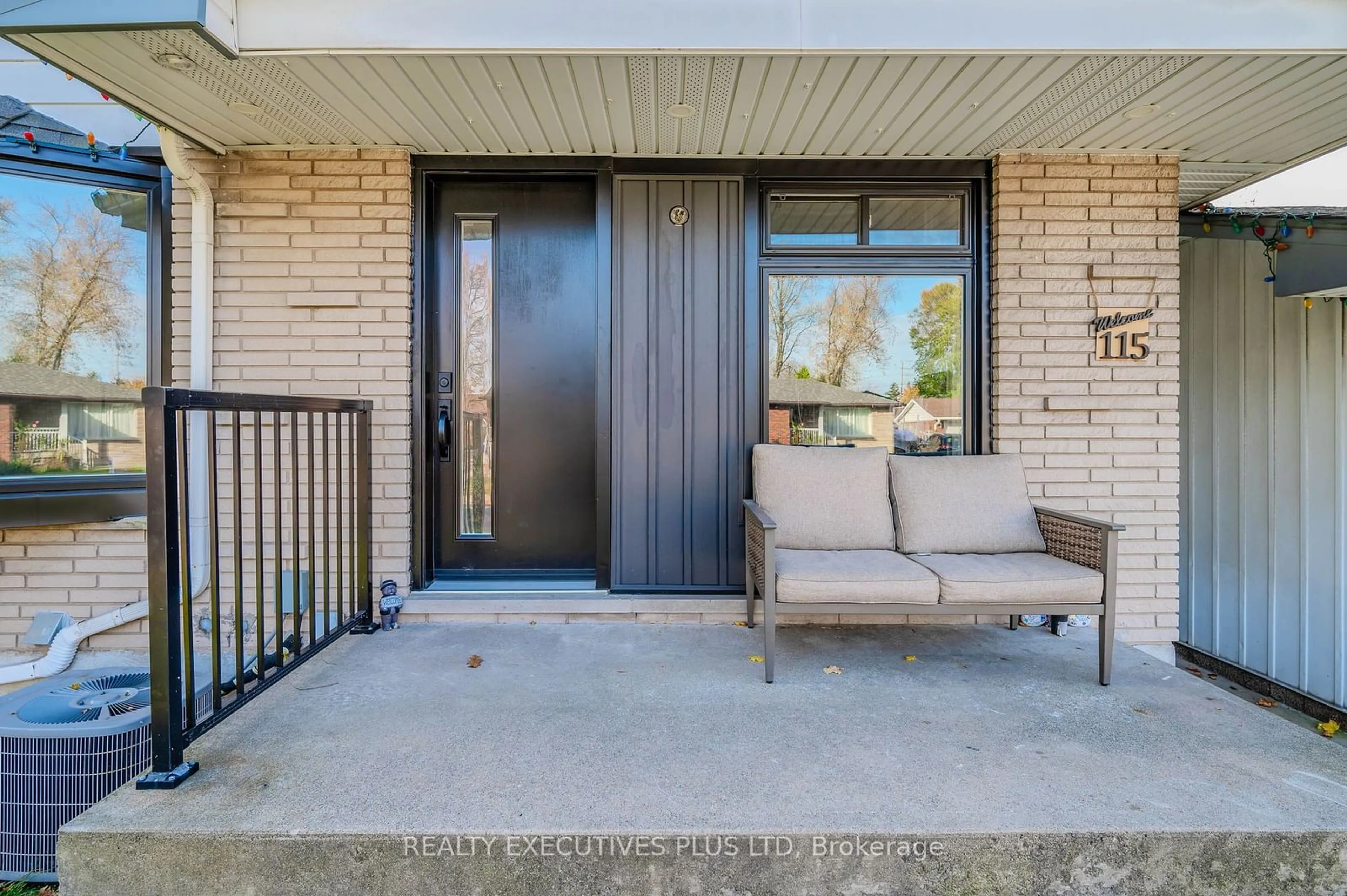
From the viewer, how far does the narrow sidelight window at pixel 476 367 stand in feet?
11.2

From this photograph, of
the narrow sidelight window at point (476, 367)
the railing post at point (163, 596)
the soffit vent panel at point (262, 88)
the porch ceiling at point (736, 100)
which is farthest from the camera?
the narrow sidelight window at point (476, 367)

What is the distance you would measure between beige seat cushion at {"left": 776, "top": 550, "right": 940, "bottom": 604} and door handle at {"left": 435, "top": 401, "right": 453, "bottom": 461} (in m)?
1.93

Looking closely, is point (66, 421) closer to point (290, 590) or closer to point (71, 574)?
point (71, 574)

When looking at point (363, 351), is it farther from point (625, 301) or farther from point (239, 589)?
point (239, 589)

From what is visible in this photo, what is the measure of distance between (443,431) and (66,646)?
194 centimetres

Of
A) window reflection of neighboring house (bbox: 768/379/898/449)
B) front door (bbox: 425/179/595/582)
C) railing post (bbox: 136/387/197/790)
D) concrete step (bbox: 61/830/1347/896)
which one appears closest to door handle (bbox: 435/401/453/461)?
front door (bbox: 425/179/595/582)

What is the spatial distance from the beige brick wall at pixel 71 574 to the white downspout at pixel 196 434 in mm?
74

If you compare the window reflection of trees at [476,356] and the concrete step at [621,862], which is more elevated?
the window reflection of trees at [476,356]

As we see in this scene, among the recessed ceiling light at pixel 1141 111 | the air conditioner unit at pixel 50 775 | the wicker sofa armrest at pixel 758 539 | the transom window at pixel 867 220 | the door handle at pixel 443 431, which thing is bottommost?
the air conditioner unit at pixel 50 775

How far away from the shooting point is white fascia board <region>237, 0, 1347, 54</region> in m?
2.22

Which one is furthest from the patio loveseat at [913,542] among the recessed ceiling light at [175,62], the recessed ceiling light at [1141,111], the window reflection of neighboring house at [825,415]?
the recessed ceiling light at [175,62]

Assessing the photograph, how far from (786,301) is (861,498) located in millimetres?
1113


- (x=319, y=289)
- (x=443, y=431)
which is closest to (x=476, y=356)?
(x=443, y=431)

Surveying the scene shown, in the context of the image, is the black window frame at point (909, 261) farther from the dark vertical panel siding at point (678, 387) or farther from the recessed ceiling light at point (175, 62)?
the recessed ceiling light at point (175, 62)
